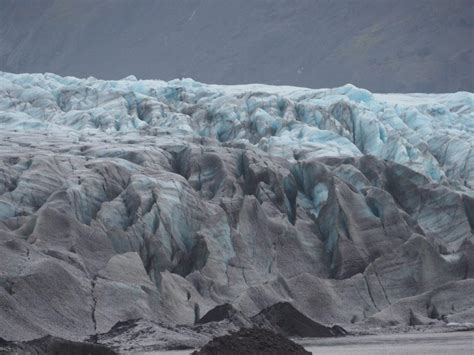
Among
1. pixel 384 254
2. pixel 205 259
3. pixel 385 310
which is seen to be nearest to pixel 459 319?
pixel 385 310

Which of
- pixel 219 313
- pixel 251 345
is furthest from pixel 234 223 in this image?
pixel 251 345

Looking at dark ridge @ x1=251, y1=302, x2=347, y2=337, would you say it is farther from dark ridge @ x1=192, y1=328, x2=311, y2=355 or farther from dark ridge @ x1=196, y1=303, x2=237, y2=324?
dark ridge @ x1=192, y1=328, x2=311, y2=355

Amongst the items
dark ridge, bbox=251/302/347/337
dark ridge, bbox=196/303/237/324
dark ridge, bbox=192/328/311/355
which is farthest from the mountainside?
dark ridge, bbox=192/328/311/355

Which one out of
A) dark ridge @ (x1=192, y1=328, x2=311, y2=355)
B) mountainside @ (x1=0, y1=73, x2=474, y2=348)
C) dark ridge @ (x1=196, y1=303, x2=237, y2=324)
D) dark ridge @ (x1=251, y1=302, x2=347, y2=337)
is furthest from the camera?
mountainside @ (x1=0, y1=73, x2=474, y2=348)

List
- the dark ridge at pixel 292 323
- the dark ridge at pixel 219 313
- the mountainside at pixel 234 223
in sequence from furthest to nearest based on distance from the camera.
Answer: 1. the mountainside at pixel 234 223
2. the dark ridge at pixel 292 323
3. the dark ridge at pixel 219 313

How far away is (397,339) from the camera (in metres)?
61.8

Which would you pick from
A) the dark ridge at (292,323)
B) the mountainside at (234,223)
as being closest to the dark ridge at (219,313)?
the dark ridge at (292,323)

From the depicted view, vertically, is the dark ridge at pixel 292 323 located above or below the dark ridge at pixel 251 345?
below

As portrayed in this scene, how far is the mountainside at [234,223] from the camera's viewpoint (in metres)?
68.1

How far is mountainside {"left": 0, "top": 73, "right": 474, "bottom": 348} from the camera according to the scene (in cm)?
6812

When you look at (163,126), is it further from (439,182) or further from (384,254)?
(384,254)

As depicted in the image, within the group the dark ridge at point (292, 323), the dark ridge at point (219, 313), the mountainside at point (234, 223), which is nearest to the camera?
the dark ridge at point (219, 313)

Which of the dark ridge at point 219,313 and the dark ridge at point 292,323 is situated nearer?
the dark ridge at point 219,313

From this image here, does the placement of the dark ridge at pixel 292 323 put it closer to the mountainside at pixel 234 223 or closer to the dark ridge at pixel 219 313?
the dark ridge at pixel 219 313
